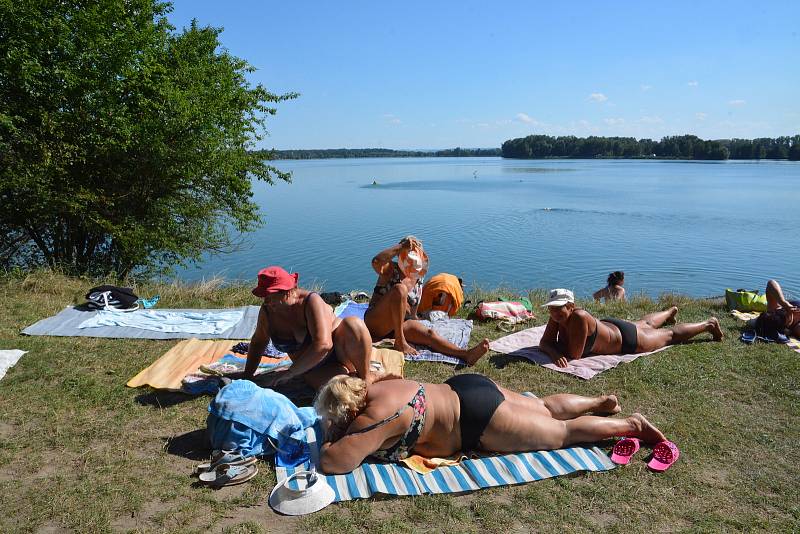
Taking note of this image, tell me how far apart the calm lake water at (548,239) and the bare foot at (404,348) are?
653 centimetres

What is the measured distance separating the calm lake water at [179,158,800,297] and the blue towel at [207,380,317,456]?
8916mm

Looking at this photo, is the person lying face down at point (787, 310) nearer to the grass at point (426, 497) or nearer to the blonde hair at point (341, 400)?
the grass at point (426, 497)

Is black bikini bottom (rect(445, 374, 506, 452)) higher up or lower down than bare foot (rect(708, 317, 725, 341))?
higher up

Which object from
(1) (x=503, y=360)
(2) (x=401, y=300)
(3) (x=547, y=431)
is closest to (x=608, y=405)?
(3) (x=547, y=431)

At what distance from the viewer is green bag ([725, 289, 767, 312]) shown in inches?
316

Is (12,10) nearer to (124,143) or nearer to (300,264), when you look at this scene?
(124,143)

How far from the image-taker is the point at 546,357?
19.6 feet

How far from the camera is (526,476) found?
3592mm

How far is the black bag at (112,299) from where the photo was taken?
24.9ft

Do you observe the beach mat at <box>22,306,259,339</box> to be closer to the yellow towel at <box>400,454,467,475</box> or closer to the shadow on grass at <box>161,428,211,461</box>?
the shadow on grass at <box>161,428,211,461</box>

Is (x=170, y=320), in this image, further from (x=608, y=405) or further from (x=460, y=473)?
(x=608, y=405)

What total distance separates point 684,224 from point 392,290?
26.8 meters

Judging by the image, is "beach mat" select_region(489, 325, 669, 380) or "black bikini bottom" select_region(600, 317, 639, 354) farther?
"black bikini bottom" select_region(600, 317, 639, 354)

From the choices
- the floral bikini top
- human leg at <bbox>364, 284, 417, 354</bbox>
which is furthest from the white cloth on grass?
the floral bikini top
